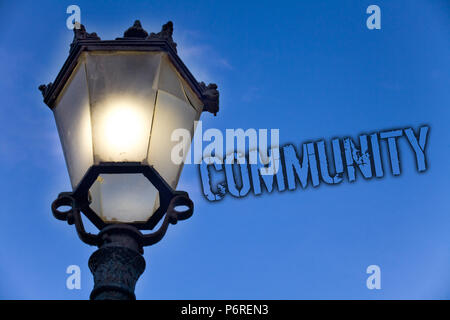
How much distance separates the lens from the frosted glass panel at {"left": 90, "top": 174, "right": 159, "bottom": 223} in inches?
115

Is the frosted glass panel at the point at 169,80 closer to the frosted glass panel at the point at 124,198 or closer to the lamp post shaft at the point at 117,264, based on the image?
A: the frosted glass panel at the point at 124,198

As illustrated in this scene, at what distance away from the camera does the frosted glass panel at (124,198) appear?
9.58 ft

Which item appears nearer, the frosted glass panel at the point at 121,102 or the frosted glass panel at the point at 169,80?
the frosted glass panel at the point at 121,102

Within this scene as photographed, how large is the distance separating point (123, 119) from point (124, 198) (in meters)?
0.41

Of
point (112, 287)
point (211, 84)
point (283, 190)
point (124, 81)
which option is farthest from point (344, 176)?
point (112, 287)

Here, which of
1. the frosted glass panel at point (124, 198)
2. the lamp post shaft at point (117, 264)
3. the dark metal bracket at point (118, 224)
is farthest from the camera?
the frosted glass panel at point (124, 198)

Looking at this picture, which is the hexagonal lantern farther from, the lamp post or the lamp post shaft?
the lamp post shaft

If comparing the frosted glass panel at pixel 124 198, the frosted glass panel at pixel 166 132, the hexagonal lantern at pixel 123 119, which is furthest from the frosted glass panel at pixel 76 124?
the frosted glass panel at pixel 166 132

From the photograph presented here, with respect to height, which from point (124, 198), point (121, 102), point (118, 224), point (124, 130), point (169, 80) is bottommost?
point (118, 224)

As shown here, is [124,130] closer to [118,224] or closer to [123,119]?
[123,119]

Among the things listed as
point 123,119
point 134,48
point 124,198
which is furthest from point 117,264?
point 134,48

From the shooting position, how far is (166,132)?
2906 millimetres
